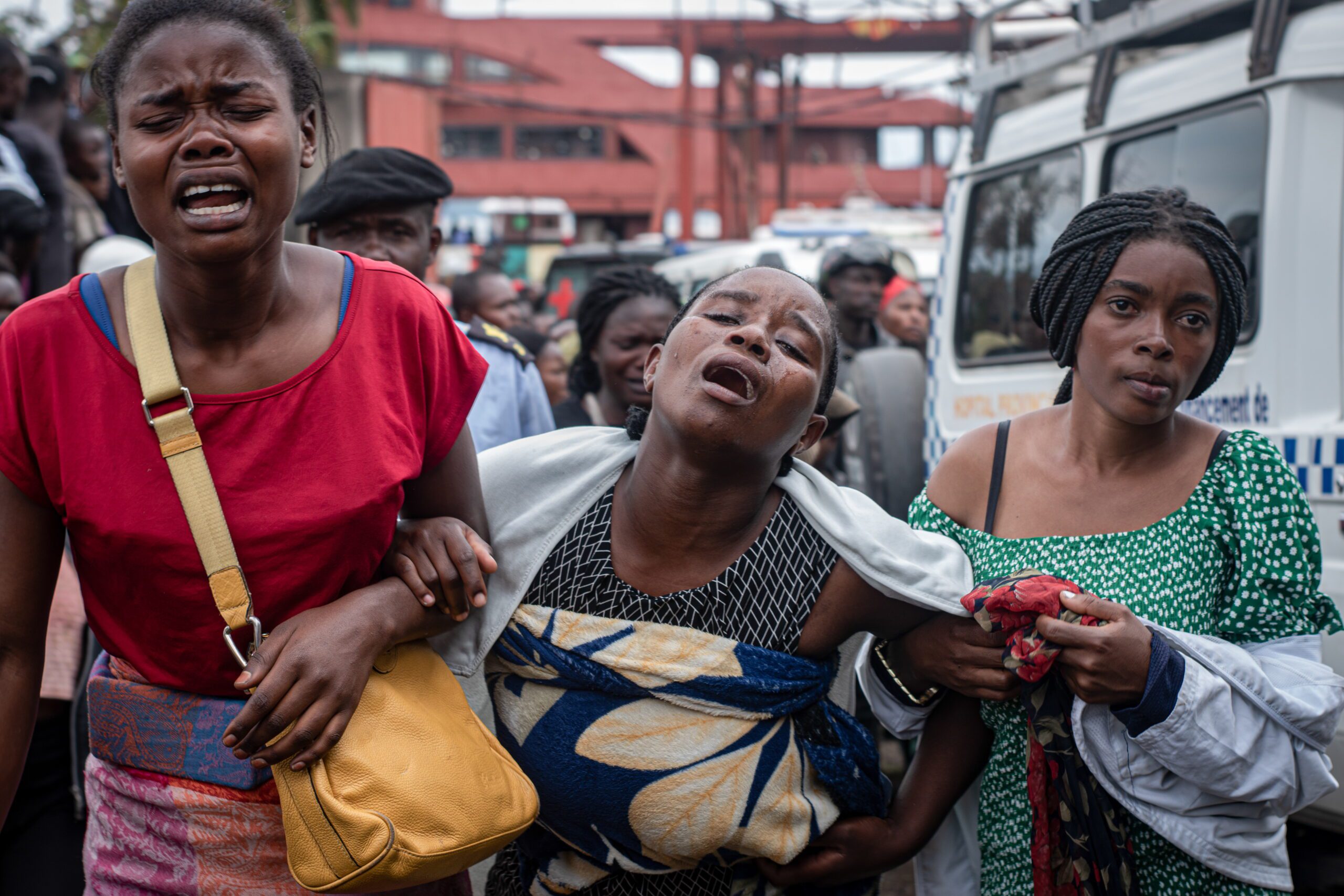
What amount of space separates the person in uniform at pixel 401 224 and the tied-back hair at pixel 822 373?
1108 millimetres

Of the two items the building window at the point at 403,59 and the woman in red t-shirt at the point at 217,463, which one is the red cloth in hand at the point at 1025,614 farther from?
the building window at the point at 403,59

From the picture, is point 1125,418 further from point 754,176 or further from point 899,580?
point 754,176

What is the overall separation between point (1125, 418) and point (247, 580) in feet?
4.95

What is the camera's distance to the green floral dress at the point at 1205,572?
2.04 m

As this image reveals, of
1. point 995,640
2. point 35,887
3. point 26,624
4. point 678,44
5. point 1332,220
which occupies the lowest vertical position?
point 35,887

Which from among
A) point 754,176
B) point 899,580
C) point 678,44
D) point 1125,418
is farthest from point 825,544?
point 678,44

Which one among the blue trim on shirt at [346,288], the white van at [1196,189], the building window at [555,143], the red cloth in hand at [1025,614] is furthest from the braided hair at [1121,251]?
the building window at [555,143]

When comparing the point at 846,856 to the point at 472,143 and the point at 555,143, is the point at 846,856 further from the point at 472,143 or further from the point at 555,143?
the point at 472,143

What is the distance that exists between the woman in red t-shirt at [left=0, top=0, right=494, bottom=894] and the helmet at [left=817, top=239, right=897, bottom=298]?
5.01 m

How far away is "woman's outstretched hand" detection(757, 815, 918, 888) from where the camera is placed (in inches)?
79.1

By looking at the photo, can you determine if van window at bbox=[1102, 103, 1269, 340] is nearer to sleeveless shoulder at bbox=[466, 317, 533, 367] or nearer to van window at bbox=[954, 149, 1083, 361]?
van window at bbox=[954, 149, 1083, 361]

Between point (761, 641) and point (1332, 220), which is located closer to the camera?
point (761, 641)

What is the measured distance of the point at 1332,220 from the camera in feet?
10.6

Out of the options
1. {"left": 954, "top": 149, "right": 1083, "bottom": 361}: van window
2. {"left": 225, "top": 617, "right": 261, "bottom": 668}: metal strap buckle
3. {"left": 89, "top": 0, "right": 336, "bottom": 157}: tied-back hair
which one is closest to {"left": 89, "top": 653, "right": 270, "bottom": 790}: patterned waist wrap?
{"left": 225, "top": 617, "right": 261, "bottom": 668}: metal strap buckle
